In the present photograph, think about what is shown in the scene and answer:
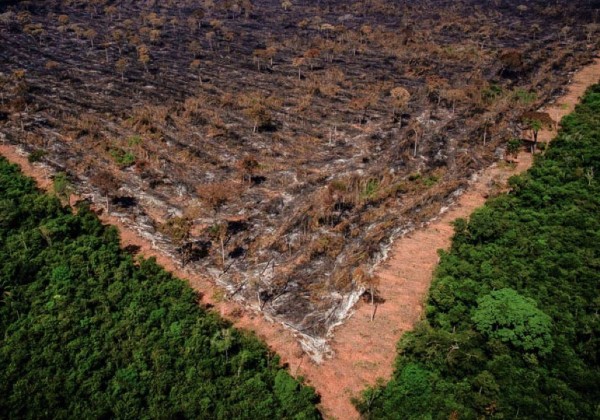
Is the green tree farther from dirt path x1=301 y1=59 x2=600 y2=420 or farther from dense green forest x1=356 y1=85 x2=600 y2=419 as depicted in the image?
dirt path x1=301 y1=59 x2=600 y2=420

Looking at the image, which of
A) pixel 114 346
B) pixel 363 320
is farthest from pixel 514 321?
pixel 114 346

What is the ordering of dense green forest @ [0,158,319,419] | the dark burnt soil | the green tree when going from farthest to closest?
the dark burnt soil → the green tree → dense green forest @ [0,158,319,419]

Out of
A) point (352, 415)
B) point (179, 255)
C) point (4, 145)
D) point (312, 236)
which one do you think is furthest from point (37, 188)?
point (352, 415)

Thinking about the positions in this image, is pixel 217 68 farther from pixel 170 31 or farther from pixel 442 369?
pixel 442 369

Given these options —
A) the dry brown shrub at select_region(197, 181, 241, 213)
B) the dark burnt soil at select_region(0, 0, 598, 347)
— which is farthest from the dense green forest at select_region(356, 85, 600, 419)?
the dry brown shrub at select_region(197, 181, 241, 213)

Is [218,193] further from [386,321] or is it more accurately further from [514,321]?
[514,321]
